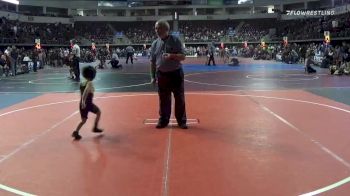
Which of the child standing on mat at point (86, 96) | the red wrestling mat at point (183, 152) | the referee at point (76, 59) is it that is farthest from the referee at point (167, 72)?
the referee at point (76, 59)

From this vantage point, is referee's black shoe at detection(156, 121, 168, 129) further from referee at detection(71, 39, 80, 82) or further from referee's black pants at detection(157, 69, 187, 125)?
referee at detection(71, 39, 80, 82)

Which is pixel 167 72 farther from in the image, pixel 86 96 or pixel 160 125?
pixel 86 96

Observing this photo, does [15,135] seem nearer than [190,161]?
No

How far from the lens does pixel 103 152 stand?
20.6 ft

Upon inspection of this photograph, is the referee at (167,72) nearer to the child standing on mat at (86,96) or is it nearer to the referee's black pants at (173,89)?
the referee's black pants at (173,89)

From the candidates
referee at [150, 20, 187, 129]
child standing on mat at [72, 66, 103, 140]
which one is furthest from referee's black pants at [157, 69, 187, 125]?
child standing on mat at [72, 66, 103, 140]

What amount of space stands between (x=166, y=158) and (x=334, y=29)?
134 feet

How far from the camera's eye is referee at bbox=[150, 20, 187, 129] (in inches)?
314

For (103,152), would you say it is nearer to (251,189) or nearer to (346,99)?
(251,189)

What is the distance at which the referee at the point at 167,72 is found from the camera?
7980 mm

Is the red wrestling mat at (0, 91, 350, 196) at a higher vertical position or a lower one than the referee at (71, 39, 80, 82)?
lower

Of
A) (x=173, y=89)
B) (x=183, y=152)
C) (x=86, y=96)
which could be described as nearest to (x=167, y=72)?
(x=173, y=89)

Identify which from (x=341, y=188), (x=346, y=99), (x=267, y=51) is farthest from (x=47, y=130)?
(x=267, y=51)

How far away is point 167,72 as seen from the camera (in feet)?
26.6
